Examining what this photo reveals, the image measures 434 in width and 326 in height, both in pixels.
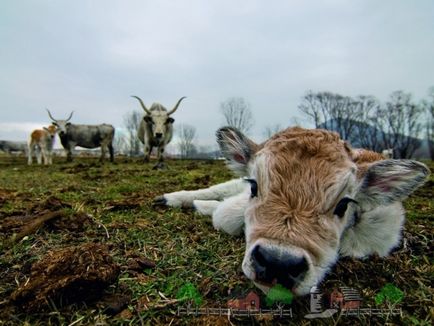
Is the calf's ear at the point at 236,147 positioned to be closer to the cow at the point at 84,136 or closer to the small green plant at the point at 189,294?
the small green plant at the point at 189,294

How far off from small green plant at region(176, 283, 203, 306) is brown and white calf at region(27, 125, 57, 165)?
22.6 meters

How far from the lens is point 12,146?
4381cm

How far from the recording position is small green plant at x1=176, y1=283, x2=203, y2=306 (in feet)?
6.42

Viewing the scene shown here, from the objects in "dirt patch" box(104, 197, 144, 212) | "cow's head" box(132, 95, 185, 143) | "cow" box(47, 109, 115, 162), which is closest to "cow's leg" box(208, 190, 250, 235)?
"dirt patch" box(104, 197, 144, 212)

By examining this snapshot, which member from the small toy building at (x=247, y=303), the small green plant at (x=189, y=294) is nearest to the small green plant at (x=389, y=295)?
the small toy building at (x=247, y=303)

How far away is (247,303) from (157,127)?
1459 centimetres

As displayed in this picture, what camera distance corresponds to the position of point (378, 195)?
2744mm

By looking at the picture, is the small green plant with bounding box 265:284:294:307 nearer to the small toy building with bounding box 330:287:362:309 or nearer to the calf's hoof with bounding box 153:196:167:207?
the small toy building with bounding box 330:287:362:309

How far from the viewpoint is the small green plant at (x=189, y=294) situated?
196cm

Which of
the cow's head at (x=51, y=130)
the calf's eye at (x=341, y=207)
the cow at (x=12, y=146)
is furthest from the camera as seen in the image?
the cow at (x=12, y=146)

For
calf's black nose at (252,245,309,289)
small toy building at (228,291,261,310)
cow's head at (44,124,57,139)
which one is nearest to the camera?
calf's black nose at (252,245,309,289)

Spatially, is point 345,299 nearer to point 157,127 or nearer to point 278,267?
point 278,267

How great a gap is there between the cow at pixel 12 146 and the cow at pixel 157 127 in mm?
33528

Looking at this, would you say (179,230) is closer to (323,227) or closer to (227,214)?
(227,214)
